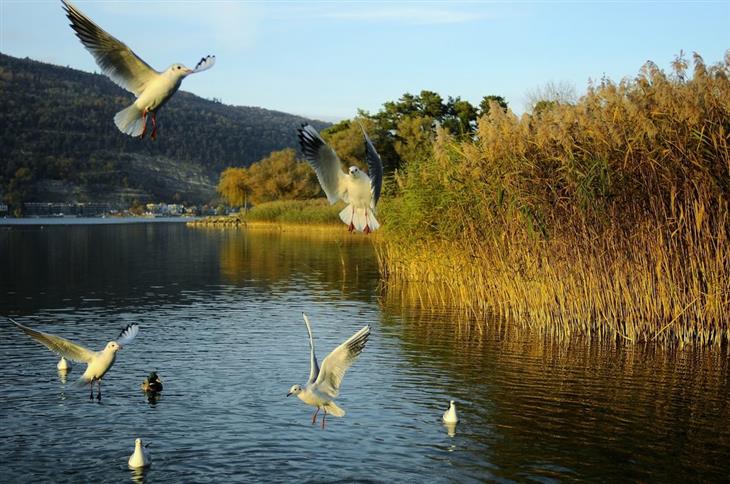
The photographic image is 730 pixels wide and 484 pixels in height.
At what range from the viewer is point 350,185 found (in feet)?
33.7

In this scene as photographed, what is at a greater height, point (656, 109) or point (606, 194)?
point (656, 109)

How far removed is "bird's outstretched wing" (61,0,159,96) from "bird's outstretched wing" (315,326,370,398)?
158 inches

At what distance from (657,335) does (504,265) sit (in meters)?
3.69

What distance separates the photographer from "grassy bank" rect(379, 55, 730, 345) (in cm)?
1720

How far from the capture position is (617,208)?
18.2 m

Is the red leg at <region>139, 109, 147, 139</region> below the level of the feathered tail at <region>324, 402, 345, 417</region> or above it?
above

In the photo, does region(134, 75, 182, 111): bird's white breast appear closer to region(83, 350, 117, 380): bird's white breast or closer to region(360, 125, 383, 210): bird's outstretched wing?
region(360, 125, 383, 210): bird's outstretched wing

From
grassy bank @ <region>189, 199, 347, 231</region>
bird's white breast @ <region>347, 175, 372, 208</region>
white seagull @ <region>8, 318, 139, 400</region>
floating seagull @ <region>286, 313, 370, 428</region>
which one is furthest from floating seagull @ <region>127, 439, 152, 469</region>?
grassy bank @ <region>189, 199, 347, 231</region>

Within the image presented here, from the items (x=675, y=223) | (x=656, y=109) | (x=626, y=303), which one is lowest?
(x=626, y=303)

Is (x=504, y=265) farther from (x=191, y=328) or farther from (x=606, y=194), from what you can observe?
(x=191, y=328)

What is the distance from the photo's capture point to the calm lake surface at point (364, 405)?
1180 centimetres

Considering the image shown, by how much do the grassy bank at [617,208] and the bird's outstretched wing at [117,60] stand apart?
1137 centimetres

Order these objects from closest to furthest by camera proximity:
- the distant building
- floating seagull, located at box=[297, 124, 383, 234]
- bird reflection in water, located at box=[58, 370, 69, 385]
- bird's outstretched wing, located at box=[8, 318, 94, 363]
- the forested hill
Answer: floating seagull, located at box=[297, 124, 383, 234] < bird's outstretched wing, located at box=[8, 318, 94, 363] < bird reflection in water, located at box=[58, 370, 69, 385] < the distant building < the forested hill

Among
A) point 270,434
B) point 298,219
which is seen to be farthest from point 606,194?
point 298,219
